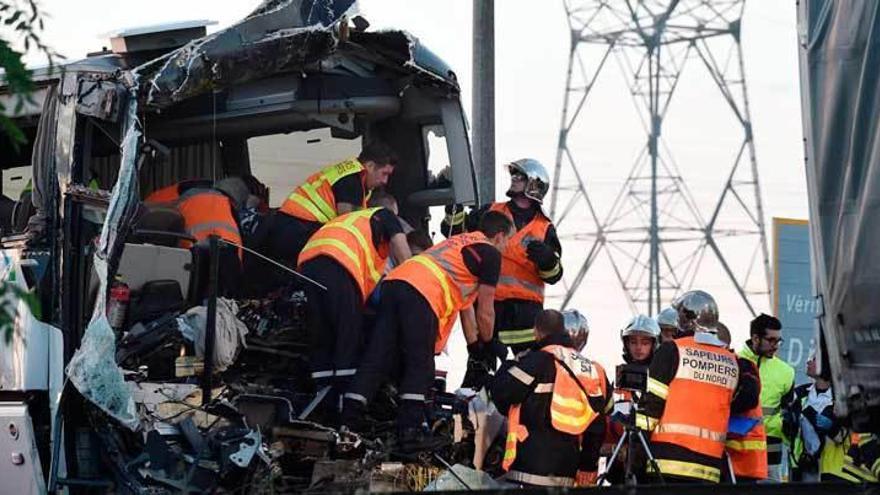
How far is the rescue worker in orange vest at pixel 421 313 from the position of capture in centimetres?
912

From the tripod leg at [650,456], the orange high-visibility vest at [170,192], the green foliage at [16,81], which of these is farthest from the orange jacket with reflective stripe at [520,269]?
the green foliage at [16,81]

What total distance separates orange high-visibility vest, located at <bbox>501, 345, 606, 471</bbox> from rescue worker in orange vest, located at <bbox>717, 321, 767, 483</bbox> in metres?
0.80

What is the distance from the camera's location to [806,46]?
713 cm

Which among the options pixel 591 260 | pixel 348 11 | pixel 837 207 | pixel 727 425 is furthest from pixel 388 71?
pixel 591 260

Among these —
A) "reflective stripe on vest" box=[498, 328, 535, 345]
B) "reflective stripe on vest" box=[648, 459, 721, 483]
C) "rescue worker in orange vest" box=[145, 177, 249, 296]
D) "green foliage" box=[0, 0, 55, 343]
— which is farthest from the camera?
"reflective stripe on vest" box=[498, 328, 535, 345]

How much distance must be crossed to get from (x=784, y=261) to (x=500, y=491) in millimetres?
15159

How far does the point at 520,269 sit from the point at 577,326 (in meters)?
0.69

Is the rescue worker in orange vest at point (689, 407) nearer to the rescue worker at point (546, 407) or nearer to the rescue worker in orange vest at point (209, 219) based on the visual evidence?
the rescue worker at point (546, 407)

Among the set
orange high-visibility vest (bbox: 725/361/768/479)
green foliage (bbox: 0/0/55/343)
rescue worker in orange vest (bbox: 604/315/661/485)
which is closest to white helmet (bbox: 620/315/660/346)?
rescue worker in orange vest (bbox: 604/315/661/485)

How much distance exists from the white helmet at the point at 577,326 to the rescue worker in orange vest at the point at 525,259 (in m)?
0.31

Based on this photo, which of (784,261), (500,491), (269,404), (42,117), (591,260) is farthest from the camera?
(591,260)

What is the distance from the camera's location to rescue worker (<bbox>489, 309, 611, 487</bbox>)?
27.8 ft

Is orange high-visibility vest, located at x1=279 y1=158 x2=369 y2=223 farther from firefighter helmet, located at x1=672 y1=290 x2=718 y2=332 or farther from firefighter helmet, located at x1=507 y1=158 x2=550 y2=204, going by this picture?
firefighter helmet, located at x1=672 y1=290 x2=718 y2=332

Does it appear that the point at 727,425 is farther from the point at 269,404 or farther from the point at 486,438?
the point at 269,404
